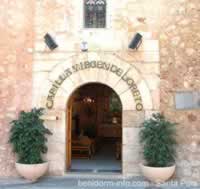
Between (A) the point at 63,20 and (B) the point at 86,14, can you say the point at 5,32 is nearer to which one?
(A) the point at 63,20

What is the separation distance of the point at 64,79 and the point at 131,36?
1.68 m

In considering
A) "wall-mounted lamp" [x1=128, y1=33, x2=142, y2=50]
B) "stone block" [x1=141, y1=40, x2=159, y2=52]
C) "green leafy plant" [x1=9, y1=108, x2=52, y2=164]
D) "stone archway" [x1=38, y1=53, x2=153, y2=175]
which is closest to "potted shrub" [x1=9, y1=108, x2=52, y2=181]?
"green leafy plant" [x1=9, y1=108, x2=52, y2=164]

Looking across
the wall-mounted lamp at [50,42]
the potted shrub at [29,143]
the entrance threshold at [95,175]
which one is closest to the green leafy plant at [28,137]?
the potted shrub at [29,143]

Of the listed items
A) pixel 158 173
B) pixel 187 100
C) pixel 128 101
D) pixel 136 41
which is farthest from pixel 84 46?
pixel 158 173

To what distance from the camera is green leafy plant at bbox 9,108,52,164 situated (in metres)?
6.60

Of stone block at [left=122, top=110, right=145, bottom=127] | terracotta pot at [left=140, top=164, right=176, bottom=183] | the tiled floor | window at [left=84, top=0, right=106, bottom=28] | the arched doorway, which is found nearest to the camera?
terracotta pot at [left=140, top=164, right=176, bottom=183]

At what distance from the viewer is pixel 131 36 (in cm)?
704

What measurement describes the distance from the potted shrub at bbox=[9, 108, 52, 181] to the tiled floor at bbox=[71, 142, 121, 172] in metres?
1.12

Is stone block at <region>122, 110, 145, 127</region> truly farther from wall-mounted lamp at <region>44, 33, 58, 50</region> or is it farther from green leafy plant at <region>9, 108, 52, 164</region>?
wall-mounted lamp at <region>44, 33, 58, 50</region>

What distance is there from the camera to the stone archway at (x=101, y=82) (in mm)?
6973

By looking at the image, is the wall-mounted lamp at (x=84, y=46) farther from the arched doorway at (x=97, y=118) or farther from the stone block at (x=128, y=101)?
the arched doorway at (x=97, y=118)

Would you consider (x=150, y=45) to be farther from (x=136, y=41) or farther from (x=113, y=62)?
(x=113, y=62)

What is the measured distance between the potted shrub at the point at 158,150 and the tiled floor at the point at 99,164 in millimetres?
1306

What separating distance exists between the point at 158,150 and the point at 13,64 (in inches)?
138
